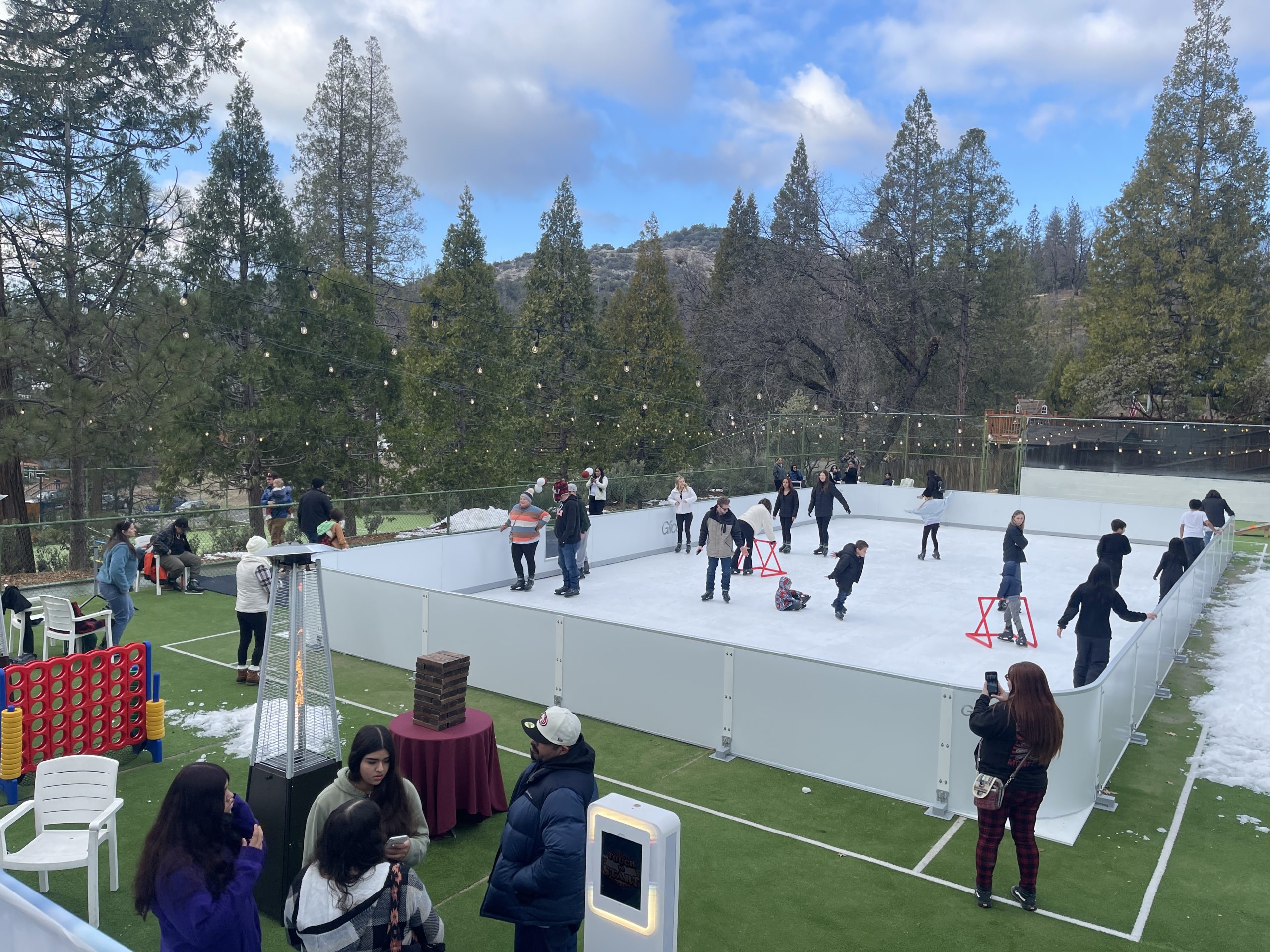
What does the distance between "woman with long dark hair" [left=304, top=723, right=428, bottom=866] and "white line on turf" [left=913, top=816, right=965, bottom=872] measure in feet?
11.1

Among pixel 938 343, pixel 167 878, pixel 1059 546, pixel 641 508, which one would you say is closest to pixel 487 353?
pixel 641 508

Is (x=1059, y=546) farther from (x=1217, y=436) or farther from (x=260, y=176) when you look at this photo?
(x=260, y=176)

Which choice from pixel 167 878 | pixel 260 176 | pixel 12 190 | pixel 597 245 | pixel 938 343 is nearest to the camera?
pixel 167 878

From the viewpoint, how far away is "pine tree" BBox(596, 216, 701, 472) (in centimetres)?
3088

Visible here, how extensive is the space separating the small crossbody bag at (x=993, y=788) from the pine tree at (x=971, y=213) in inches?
1430

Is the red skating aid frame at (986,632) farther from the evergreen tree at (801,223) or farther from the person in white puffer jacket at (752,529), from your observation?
the evergreen tree at (801,223)

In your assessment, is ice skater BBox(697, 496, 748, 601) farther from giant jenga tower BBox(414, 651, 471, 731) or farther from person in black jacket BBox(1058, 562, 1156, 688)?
giant jenga tower BBox(414, 651, 471, 731)

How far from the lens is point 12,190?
15734mm

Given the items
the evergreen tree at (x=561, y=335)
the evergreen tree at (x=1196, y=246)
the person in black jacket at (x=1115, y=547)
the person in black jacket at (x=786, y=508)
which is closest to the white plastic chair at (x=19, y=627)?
the person in black jacket at (x=1115, y=547)

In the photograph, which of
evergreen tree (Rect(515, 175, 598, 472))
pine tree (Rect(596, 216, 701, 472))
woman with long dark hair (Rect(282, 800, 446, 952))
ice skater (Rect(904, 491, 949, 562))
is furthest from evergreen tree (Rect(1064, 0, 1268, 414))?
woman with long dark hair (Rect(282, 800, 446, 952))

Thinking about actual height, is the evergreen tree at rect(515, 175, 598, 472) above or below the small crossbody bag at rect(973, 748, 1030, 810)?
above

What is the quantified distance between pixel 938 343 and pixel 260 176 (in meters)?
25.9

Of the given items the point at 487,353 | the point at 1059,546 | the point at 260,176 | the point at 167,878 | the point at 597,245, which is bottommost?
the point at 1059,546

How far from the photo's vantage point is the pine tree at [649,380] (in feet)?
101
